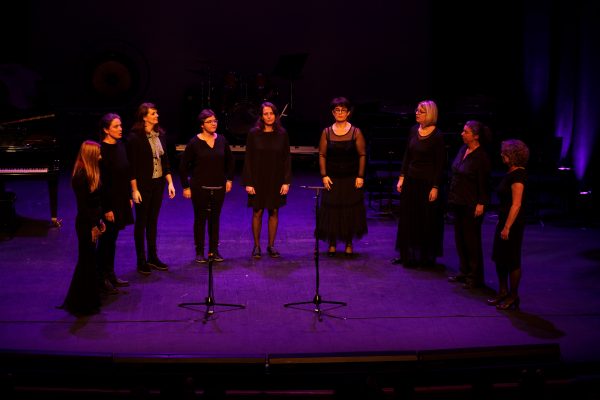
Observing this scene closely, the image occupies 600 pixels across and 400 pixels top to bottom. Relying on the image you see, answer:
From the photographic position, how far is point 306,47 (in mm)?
15758

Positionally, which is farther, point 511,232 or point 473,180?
point 473,180

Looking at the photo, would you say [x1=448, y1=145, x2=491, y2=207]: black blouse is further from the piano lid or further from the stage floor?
the piano lid

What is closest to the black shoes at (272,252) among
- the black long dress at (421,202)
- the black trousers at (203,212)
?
the black trousers at (203,212)

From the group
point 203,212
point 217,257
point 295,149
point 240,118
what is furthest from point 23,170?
point 295,149

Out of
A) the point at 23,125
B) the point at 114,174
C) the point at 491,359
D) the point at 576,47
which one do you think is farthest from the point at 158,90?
the point at 491,359

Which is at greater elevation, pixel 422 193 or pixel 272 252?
pixel 422 193

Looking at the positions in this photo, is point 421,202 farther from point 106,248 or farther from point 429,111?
point 106,248

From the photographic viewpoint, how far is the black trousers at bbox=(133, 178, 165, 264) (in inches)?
281

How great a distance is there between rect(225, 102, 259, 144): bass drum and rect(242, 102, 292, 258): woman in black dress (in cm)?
723

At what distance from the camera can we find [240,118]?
49.3ft

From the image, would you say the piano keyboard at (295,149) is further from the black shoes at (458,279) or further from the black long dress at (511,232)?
the black long dress at (511,232)

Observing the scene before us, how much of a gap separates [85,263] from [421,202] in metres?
3.33

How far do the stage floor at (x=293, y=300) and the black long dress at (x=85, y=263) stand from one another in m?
0.15

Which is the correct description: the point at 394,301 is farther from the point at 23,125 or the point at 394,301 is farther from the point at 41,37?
the point at 41,37
